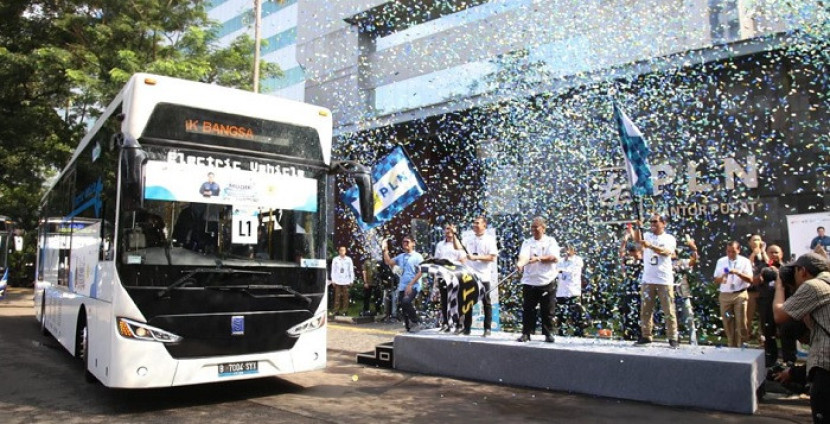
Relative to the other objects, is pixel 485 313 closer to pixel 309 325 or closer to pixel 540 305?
pixel 540 305

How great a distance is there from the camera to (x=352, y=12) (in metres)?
20.8

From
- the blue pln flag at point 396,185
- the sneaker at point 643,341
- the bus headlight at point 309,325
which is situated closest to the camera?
the bus headlight at point 309,325

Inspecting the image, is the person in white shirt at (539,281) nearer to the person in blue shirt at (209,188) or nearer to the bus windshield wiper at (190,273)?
the bus windshield wiper at (190,273)

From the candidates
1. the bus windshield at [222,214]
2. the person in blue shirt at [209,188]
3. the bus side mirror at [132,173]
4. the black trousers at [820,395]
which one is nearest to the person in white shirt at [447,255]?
the bus windshield at [222,214]

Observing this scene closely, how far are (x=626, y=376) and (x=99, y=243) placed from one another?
584 centimetres

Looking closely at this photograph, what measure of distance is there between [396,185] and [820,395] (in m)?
8.00

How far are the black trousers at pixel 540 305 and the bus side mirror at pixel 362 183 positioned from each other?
2.47 metres

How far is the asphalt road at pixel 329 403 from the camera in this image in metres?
5.59

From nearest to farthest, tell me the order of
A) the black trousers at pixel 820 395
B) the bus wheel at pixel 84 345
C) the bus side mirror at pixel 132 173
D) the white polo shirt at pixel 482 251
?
the black trousers at pixel 820 395
the bus side mirror at pixel 132 173
the bus wheel at pixel 84 345
the white polo shirt at pixel 482 251

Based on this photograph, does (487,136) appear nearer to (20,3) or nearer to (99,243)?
(99,243)

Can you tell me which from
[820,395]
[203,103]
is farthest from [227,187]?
[820,395]

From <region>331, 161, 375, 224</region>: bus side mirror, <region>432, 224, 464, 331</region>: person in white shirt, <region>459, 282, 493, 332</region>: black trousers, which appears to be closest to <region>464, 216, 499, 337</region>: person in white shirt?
<region>459, 282, 493, 332</region>: black trousers

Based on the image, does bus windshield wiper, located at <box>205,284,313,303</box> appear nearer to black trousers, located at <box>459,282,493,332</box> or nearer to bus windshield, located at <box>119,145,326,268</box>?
bus windshield, located at <box>119,145,326,268</box>

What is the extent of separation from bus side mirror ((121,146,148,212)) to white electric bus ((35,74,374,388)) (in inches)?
0.4
